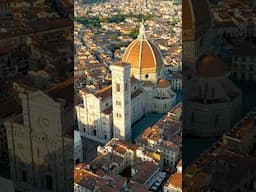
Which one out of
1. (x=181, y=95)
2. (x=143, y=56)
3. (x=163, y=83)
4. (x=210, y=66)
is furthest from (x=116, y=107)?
(x=210, y=66)

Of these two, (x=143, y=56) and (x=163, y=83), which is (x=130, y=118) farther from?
(x=143, y=56)

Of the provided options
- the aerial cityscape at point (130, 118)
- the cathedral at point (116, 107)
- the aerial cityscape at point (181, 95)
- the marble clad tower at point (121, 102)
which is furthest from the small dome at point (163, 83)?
the aerial cityscape at point (181, 95)

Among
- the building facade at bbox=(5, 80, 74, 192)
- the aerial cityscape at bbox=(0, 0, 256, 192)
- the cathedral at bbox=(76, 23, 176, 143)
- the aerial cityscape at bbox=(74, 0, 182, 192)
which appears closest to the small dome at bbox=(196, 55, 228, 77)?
the aerial cityscape at bbox=(0, 0, 256, 192)

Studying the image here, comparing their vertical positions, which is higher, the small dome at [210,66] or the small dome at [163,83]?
the small dome at [210,66]

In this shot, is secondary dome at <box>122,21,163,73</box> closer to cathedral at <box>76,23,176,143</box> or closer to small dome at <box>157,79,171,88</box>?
small dome at <box>157,79,171,88</box>

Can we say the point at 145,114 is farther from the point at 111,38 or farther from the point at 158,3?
the point at 158,3

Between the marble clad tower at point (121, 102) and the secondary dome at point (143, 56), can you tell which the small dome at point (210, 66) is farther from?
the secondary dome at point (143, 56)
